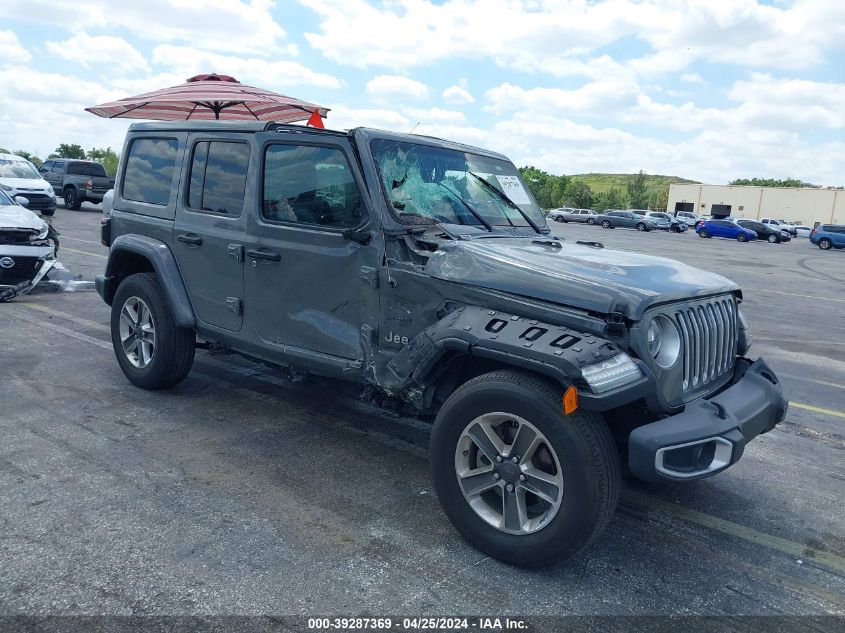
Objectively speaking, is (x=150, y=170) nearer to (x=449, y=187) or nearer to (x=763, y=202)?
(x=449, y=187)

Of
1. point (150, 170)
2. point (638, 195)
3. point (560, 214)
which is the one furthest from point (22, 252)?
point (638, 195)

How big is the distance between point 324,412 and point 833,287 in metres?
15.1

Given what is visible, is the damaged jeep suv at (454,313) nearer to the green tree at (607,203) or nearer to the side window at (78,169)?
the side window at (78,169)

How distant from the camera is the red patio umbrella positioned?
28.0ft

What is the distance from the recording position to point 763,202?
79438 mm

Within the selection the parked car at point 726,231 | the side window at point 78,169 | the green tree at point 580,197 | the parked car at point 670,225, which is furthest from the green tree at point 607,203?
the side window at point 78,169

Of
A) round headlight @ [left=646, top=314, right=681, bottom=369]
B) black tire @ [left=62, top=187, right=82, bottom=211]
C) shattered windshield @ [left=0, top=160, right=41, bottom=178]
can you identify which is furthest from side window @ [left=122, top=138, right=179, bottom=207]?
black tire @ [left=62, top=187, right=82, bottom=211]

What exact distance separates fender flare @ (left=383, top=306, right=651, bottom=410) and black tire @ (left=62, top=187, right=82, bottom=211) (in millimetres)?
25049

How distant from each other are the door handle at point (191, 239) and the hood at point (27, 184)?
683 inches

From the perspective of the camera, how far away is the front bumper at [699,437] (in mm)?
2859

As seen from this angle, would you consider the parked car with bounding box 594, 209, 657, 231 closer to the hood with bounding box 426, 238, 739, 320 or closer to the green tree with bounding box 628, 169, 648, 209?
the hood with bounding box 426, 238, 739, 320

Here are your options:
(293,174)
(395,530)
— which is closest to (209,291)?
(293,174)

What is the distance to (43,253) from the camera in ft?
28.9

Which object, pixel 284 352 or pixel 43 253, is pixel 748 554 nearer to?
pixel 284 352
